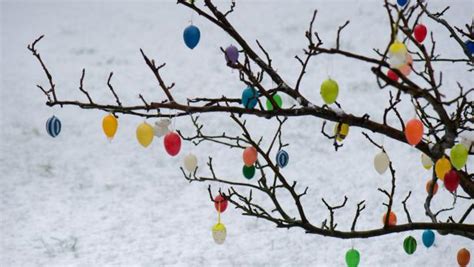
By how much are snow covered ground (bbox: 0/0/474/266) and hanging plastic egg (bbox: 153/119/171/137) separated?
233 cm

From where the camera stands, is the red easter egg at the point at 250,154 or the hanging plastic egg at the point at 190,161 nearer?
the red easter egg at the point at 250,154

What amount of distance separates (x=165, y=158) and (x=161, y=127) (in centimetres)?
415

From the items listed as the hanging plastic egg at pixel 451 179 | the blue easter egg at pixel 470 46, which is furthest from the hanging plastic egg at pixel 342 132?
the blue easter egg at pixel 470 46

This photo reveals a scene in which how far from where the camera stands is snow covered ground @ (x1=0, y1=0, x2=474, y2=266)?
5332mm

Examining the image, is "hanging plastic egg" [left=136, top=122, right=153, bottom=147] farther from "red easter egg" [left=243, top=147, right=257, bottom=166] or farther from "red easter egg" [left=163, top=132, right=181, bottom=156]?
"red easter egg" [left=243, top=147, right=257, bottom=166]

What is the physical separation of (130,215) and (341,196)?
201 cm

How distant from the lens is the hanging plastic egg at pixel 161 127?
8.94ft

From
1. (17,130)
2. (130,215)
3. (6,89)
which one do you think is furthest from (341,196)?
(6,89)

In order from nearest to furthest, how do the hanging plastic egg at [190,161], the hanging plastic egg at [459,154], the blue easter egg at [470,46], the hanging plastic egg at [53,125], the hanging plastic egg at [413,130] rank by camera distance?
the hanging plastic egg at [413,130] < the hanging plastic egg at [459,154] < the hanging plastic egg at [53,125] < the hanging plastic egg at [190,161] < the blue easter egg at [470,46]

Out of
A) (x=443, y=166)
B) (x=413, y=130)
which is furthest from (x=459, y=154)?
(x=413, y=130)

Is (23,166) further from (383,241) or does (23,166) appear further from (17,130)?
(383,241)

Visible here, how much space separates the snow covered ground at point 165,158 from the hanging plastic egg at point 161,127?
2334 mm

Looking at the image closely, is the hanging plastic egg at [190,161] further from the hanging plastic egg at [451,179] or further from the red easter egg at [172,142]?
the hanging plastic egg at [451,179]

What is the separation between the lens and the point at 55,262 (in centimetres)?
512
